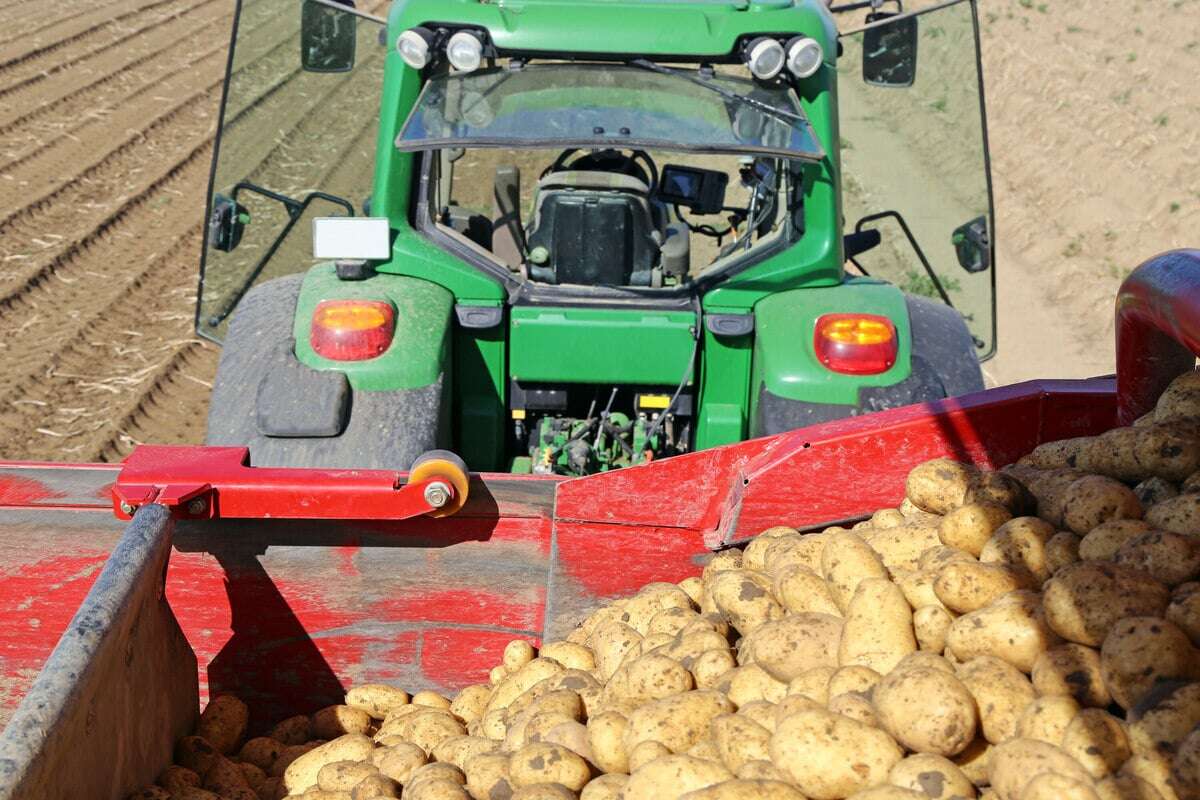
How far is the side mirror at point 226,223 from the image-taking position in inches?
157

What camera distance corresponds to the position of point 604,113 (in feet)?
11.1

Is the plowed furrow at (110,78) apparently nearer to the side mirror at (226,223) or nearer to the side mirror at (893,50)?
the side mirror at (226,223)

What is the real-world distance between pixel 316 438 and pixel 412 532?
18.9 inches

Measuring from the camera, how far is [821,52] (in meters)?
3.48

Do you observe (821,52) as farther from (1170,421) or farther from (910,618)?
(910,618)

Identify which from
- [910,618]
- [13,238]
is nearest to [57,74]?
[13,238]

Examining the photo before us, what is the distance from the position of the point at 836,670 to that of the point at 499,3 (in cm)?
205

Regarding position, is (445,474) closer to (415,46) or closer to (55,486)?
(55,486)

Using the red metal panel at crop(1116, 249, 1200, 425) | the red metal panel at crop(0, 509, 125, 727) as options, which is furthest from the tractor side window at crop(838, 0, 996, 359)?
the red metal panel at crop(0, 509, 125, 727)

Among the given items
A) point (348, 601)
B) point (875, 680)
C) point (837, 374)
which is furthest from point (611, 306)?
point (875, 680)

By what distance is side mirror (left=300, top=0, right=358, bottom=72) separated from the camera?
12.5 feet

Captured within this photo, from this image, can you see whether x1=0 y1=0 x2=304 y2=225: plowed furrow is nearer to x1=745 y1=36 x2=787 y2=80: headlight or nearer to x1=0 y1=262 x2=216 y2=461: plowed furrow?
x1=0 y1=262 x2=216 y2=461: plowed furrow

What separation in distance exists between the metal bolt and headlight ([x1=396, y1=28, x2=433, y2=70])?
1232 millimetres

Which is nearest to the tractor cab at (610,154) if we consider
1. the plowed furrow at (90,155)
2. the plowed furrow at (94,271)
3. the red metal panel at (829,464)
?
the red metal panel at (829,464)
